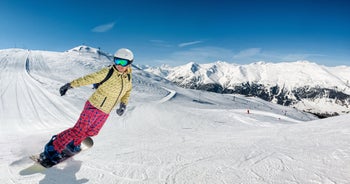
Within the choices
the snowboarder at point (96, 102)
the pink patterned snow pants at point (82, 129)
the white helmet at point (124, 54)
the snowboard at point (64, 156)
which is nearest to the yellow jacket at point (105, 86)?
the snowboarder at point (96, 102)

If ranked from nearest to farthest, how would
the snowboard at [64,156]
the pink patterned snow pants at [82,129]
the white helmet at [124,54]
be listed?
the snowboard at [64,156] → the pink patterned snow pants at [82,129] → the white helmet at [124,54]

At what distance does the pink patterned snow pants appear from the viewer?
192 inches

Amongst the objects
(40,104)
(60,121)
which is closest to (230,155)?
(60,121)

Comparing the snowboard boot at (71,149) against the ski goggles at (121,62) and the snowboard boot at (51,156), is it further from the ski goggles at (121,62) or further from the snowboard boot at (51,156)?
the ski goggles at (121,62)

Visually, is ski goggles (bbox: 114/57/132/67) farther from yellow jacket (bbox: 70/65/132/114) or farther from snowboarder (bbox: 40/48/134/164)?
yellow jacket (bbox: 70/65/132/114)

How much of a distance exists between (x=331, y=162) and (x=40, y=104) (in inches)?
781

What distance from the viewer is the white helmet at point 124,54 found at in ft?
16.3

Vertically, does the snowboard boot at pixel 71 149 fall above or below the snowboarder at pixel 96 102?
below

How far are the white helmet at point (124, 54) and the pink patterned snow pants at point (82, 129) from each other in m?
1.22

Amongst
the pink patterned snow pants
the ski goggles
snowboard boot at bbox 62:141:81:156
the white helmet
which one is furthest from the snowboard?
the white helmet

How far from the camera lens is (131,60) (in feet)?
16.6

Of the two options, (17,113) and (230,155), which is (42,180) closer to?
(230,155)

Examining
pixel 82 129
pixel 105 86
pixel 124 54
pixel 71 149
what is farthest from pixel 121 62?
pixel 71 149

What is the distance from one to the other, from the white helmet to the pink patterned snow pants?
1215mm
